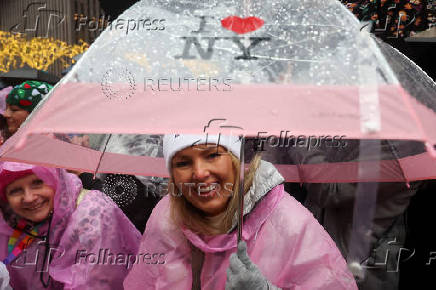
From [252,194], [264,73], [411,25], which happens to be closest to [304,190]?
[252,194]

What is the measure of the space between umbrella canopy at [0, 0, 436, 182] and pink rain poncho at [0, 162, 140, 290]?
960 mm

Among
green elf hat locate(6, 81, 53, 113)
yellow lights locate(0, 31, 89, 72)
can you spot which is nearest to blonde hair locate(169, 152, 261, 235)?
green elf hat locate(6, 81, 53, 113)

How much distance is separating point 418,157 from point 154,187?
5.27ft

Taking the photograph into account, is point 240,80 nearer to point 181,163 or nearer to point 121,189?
point 181,163

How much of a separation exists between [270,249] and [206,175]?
0.41 meters

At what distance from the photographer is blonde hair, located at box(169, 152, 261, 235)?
189 cm

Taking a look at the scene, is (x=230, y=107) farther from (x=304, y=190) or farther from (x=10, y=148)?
(x=304, y=190)

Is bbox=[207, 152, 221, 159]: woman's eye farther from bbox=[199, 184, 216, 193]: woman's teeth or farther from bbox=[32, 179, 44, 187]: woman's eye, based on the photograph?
bbox=[32, 179, 44, 187]: woman's eye

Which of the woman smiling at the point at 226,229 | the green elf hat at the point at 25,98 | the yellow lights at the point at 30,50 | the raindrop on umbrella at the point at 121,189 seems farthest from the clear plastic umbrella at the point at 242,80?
the yellow lights at the point at 30,50

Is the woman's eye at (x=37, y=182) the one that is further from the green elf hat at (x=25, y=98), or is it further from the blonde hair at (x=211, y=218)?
the green elf hat at (x=25, y=98)

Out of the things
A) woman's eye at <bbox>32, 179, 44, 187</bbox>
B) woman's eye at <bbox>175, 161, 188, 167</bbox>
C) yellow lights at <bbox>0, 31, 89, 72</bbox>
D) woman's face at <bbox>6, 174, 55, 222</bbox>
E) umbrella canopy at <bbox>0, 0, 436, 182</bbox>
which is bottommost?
yellow lights at <bbox>0, 31, 89, 72</bbox>

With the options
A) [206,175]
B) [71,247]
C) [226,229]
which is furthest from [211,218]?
[71,247]

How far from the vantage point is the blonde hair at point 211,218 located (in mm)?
1894

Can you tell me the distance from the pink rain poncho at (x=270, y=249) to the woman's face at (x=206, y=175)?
0.39 feet
